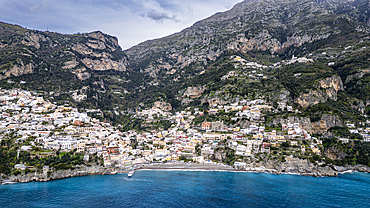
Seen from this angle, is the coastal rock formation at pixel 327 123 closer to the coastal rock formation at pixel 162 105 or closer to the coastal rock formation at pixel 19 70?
the coastal rock formation at pixel 162 105

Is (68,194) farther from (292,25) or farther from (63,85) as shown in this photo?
(292,25)

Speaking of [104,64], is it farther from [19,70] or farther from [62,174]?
[62,174]

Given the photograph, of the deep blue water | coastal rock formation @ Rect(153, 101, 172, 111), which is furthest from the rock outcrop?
coastal rock formation @ Rect(153, 101, 172, 111)

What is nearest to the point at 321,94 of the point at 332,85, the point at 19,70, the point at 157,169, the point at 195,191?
the point at 332,85

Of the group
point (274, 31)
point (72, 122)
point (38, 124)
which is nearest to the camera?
point (38, 124)

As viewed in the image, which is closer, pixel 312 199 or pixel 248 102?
pixel 312 199

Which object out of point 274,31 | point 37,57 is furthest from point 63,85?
point 274,31

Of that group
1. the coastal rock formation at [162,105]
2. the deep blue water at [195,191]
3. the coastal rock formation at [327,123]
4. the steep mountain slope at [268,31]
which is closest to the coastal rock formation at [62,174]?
the deep blue water at [195,191]

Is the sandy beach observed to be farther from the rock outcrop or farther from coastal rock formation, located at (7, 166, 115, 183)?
the rock outcrop
